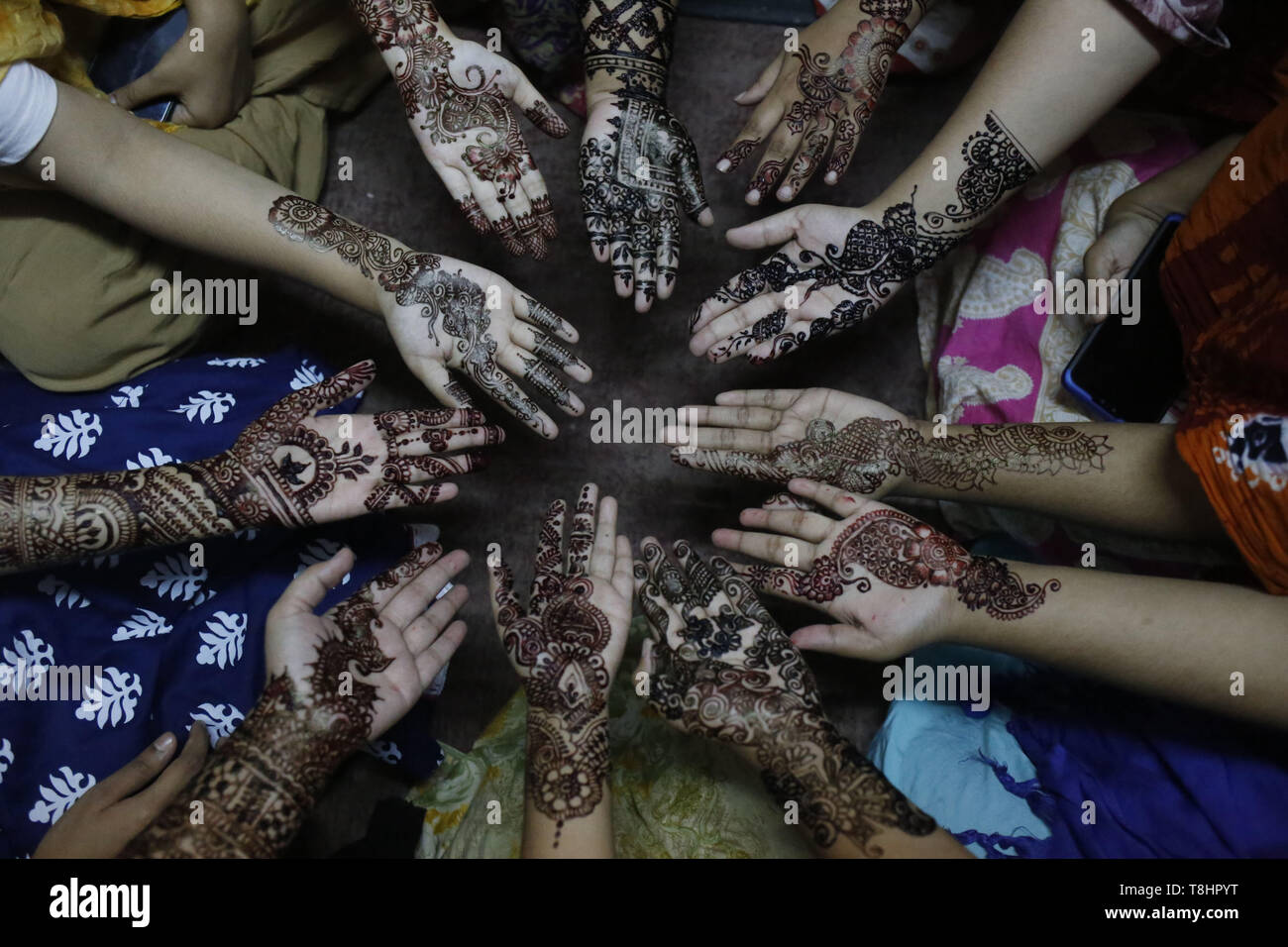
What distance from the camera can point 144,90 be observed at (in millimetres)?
1453

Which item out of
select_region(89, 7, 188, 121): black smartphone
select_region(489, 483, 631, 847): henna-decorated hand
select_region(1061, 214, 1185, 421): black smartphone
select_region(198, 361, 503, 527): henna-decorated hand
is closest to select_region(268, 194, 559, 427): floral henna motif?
select_region(198, 361, 503, 527): henna-decorated hand

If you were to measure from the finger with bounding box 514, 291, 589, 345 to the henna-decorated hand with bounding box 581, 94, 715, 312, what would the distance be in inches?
4.6

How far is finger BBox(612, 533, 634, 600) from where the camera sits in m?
1.34

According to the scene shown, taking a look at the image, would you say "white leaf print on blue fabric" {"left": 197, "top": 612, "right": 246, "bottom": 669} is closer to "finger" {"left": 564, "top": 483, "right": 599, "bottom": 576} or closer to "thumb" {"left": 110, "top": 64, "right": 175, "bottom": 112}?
"finger" {"left": 564, "top": 483, "right": 599, "bottom": 576}

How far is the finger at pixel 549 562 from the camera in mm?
1323

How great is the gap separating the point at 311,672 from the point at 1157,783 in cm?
128

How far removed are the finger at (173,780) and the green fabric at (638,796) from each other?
39 centimetres

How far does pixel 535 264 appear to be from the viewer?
6.17 feet

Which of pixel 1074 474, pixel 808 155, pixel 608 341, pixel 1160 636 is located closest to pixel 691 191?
pixel 808 155

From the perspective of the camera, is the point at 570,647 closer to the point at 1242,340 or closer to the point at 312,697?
the point at 312,697

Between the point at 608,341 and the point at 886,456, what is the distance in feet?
2.27

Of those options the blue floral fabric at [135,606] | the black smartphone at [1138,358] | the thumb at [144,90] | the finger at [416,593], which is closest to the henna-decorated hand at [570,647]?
the finger at [416,593]
